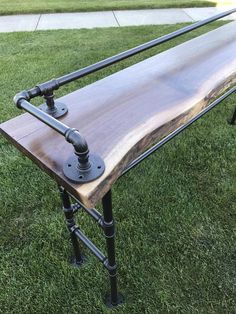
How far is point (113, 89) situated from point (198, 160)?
3.75ft

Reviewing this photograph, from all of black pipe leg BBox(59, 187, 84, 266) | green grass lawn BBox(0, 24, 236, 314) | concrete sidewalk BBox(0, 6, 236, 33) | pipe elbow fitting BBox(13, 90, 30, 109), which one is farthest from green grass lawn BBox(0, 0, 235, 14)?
pipe elbow fitting BBox(13, 90, 30, 109)

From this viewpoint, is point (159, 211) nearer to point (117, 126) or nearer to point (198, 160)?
point (198, 160)

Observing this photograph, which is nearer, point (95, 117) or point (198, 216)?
point (95, 117)

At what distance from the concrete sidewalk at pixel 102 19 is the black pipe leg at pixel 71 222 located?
4.41 metres

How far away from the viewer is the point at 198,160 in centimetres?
242

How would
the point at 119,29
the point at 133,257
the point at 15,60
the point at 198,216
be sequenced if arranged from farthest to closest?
the point at 119,29 < the point at 15,60 < the point at 198,216 < the point at 133,257

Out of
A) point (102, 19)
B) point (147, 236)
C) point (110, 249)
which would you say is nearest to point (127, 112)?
point (110, 249)

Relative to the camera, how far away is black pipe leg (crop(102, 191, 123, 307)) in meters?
1.20

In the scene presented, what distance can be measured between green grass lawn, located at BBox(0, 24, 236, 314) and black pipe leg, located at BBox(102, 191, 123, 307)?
0.04 m

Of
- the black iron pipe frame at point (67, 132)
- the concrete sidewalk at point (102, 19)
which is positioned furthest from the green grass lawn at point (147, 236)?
the concrete sidewalk at point (102, 19)

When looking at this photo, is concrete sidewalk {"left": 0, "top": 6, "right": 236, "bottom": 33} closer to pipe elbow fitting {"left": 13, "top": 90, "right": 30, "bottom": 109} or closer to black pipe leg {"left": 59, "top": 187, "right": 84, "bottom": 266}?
black pipe leg {"left": 59, "top": 187, "right": 84, "bottom": 266}

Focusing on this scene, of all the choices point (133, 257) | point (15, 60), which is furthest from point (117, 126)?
point (15, 60)

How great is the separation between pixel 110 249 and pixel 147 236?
593mm

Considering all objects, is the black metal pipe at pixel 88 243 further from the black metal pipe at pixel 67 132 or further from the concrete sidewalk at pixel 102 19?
the concrete sidewalk at pixel 102 19
